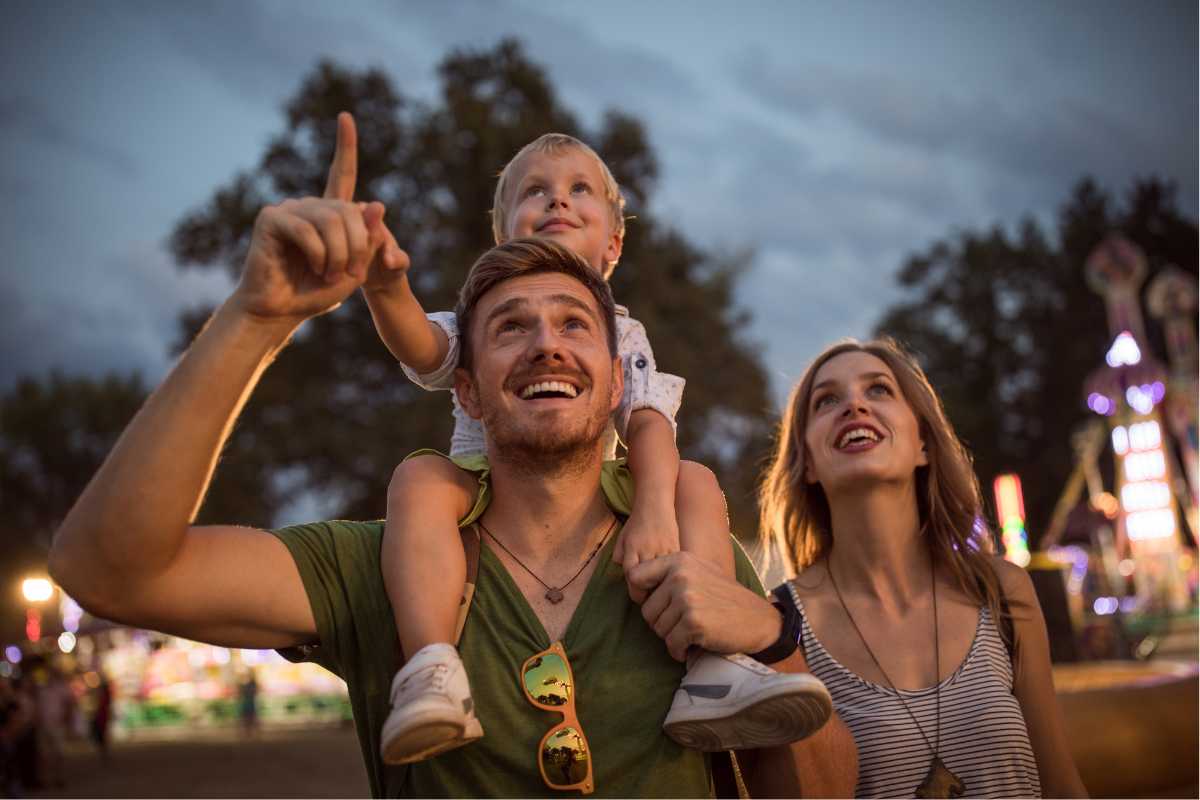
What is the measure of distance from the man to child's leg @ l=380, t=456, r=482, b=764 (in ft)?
0.20

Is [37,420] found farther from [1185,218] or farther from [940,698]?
[1185,218]

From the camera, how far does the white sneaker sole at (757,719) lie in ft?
6.93

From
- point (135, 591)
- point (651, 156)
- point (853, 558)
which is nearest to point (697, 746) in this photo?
point (135, 591)

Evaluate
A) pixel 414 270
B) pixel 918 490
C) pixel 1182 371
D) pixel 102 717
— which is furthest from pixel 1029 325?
pixel 918 490

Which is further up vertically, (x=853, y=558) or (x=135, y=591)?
(x=853, y=558)

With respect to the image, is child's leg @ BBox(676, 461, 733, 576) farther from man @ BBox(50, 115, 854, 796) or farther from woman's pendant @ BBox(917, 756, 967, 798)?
woman's pendant @ BBox(917, 756, 967, 798)

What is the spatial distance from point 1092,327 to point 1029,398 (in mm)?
4299

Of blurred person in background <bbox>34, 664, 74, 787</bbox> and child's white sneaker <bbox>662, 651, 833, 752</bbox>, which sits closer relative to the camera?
child's white sneaker <bbox>662, 651, 833, 752</bbox>

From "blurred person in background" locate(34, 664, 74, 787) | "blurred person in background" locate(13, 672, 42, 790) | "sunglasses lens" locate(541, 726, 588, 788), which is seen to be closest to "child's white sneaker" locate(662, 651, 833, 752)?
"sunglasses lens" locate(541, 726, 588, 788)

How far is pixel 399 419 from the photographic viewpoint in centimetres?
2016

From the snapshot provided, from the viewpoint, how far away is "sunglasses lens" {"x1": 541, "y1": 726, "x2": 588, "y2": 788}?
7.23 feet

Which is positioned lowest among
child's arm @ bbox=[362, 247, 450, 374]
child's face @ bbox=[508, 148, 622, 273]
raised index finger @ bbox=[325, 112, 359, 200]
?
child's arm @ bbox=[362, 247, 450, 374]

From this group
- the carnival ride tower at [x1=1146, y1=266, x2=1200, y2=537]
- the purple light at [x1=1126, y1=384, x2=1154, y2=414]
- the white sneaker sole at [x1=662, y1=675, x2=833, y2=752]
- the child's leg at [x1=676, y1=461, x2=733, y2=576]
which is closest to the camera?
the white sneaker sole at [x1=662, y1=675, x2=833, y2=752]

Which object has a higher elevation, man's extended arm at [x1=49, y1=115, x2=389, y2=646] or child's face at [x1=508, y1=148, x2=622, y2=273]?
child's face at [x1=508, y1=148, x2=622, y2=273]
